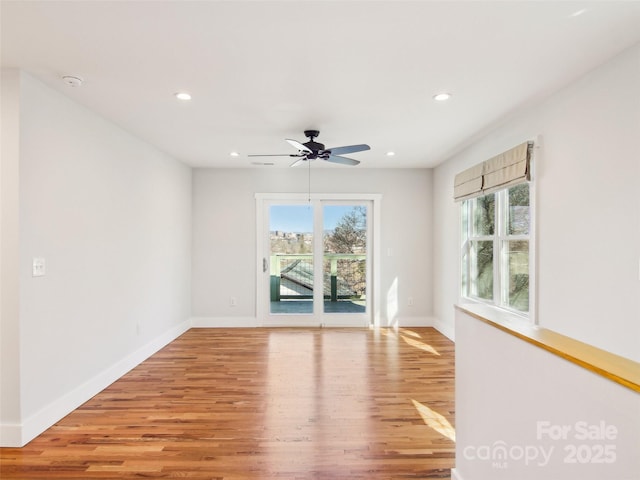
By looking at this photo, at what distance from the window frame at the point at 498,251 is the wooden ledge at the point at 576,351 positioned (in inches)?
65.7

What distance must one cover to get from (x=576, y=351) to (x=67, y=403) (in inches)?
132

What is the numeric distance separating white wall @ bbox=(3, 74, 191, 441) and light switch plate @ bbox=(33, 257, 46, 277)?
0.04m

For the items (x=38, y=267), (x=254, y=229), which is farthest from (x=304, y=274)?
(x=38, y=267)

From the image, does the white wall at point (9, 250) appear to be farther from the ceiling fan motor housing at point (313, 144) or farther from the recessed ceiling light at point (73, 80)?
the ceiling fan motor housing at point (313, 144)

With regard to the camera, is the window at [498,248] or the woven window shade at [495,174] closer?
the woven window shade at [495,174]

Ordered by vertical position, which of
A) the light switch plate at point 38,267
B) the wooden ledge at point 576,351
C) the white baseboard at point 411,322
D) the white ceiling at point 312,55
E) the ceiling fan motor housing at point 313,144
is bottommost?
the white baseboard at point 411,322

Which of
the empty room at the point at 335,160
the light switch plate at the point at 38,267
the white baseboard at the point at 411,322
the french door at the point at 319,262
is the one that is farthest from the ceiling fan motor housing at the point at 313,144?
the white baseboard at the point at 411,322

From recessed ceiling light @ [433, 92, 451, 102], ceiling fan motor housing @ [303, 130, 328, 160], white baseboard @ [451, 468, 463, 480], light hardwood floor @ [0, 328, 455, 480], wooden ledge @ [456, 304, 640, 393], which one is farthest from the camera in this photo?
ceiling fan motor housing @ [303, 130, 328, 160]

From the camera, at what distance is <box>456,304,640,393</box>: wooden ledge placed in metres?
0.96

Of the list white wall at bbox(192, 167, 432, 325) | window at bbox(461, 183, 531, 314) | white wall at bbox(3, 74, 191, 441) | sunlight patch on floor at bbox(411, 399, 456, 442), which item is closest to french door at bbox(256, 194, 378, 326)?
white wall at bbox(192, 167, 432, 325)

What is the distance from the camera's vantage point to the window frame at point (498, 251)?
10.1 feet

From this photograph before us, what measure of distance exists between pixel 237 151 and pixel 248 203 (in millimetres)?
1221

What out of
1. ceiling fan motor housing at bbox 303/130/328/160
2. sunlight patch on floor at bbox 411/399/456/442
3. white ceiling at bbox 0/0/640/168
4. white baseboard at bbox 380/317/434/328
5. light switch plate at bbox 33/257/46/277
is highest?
white ceiling at bbox 0/0/640/168

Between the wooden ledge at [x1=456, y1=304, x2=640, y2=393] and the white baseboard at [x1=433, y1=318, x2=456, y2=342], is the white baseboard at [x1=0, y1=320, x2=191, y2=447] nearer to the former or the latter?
the wooden ledge at [x1=456, y1=304, x2=640, y2=393]
